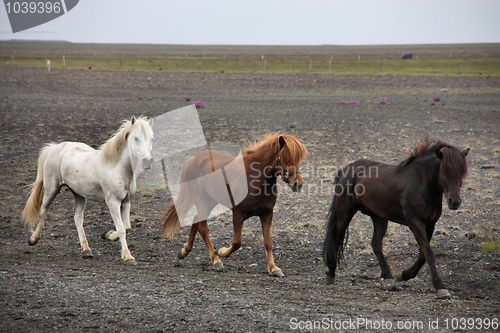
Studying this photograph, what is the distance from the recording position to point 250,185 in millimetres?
6719

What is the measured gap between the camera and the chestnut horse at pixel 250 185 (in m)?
6.48

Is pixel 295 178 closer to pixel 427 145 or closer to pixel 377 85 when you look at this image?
pixel 427 145

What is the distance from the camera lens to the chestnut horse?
6.48 m

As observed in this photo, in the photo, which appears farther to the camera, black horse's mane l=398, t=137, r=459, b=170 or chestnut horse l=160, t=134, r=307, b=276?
chestnut horse l=160, t=134, r=307, b=276

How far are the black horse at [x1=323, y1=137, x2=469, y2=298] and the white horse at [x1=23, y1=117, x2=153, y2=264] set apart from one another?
2.80 meters

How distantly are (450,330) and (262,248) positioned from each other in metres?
3.72

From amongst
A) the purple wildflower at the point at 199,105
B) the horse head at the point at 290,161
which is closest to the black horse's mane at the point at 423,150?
the horse head at the point at 290,161

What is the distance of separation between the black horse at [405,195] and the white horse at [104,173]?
2.80 m

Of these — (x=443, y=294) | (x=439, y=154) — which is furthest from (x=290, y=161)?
(x=443, y=294)

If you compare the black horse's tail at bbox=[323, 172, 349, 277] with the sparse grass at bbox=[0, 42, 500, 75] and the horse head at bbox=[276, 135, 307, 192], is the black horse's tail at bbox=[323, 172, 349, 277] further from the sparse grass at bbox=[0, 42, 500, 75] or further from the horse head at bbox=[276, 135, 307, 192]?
the sparse grass at bbox=[0, 42, 500, 75]

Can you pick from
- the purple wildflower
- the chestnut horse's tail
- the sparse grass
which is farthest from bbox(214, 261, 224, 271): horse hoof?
the sparse grass

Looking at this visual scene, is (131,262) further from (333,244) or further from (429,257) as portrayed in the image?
(429,257)

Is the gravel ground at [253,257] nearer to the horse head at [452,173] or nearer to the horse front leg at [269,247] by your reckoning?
the horse front leg at [269,247]

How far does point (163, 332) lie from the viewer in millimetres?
4879
